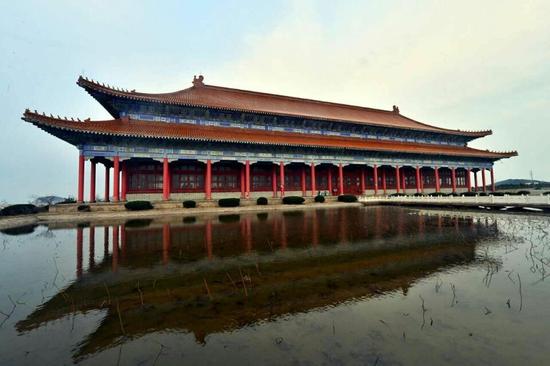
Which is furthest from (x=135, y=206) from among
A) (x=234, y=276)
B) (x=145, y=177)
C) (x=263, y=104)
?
(x=263, y=104)

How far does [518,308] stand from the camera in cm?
357

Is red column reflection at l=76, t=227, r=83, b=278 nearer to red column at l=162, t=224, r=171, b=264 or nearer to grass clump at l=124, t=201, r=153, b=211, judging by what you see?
red column at l=162, t=224, r=171, b=264

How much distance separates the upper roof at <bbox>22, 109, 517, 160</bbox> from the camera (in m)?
19.4

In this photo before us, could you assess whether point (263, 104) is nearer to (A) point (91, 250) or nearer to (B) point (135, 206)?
(B) point (135, 206)

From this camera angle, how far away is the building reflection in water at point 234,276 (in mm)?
3576

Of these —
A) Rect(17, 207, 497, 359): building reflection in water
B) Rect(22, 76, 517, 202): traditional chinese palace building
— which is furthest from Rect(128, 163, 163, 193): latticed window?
Rect(17, 207, 497, 359): building reflection in water

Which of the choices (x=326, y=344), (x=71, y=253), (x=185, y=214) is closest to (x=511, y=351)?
(x=326, y=344)

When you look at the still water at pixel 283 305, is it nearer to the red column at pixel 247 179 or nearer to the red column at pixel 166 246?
A: the red column at pixel 166 246

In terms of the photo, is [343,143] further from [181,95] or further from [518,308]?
[518,308]

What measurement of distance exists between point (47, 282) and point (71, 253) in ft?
9.65

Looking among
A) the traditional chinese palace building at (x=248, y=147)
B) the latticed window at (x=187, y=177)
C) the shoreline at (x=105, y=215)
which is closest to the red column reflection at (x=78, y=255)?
the shoreline at (x=105, y=215)

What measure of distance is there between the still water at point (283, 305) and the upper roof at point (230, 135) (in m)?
15.2

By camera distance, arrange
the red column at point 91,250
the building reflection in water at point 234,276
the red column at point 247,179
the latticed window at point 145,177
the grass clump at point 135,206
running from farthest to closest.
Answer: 1. the red column at point 247,179
2. the latticed window at point 145,177
3. the grass clump at point 135,206
4. the red column at point 91,250
5. the building reflection in water at point 234,276

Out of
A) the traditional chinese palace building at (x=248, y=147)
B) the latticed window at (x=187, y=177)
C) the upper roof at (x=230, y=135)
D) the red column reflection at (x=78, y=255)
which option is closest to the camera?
the red column reflection at (x=78, y=255)
